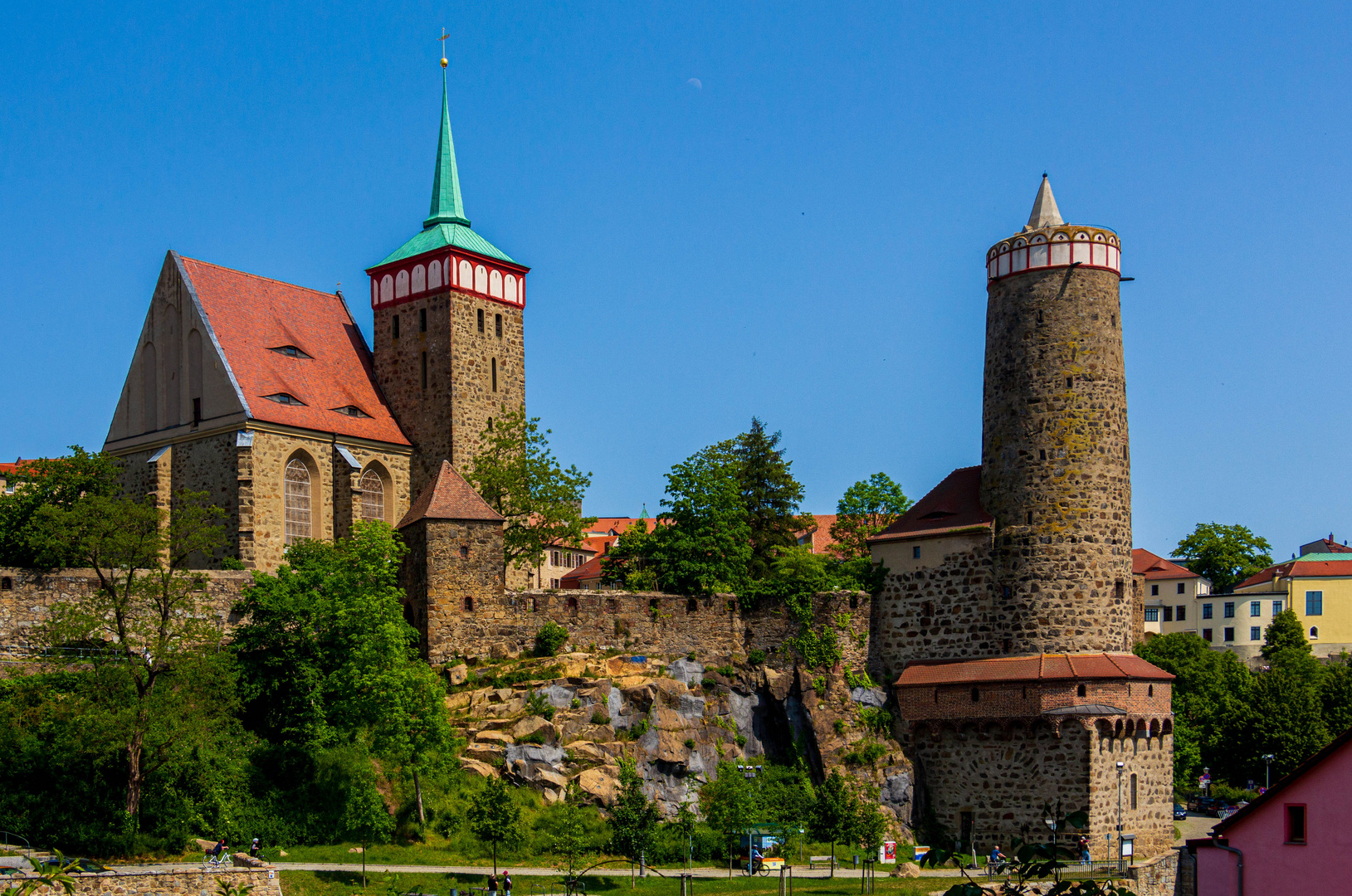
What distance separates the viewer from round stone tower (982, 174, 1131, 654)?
139 feet

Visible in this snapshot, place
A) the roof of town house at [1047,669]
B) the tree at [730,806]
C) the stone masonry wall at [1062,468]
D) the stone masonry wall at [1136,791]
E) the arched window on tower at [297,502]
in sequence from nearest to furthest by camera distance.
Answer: the tree at [730,806] → the stone masonry wall at [1136,791] → the roof of town house at [1047,669] → the stone masonry wall at [1062,468] → the arched window on tower at [297,502]

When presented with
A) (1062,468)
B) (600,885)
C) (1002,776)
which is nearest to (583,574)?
(1002,776)

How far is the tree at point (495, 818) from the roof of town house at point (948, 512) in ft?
54.3

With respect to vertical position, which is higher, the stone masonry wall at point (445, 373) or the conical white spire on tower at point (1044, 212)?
the conical white spire on tower at point (1044, 212)

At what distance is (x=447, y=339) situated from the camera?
5316 cm

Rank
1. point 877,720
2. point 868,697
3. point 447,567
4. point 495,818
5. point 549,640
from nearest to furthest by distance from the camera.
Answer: point 495,818 → point 447,567 → point 549,640 → point 877,720 → point 868,697

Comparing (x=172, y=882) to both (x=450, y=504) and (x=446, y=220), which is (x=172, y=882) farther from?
(x=446, y=220)

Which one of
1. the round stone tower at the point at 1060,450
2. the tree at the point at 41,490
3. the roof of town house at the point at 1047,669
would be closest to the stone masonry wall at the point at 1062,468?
the round stone tower at the point at 1060,450

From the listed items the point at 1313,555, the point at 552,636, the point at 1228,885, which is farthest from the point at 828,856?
the point at 1313,555

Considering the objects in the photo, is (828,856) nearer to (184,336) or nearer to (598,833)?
(598,833)

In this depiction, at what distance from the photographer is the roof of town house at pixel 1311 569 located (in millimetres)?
84812

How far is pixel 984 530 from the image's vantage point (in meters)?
43.8

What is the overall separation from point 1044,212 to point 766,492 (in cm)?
2016

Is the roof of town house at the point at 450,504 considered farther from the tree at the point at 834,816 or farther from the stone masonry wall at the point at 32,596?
the tree at the point at 834,816
